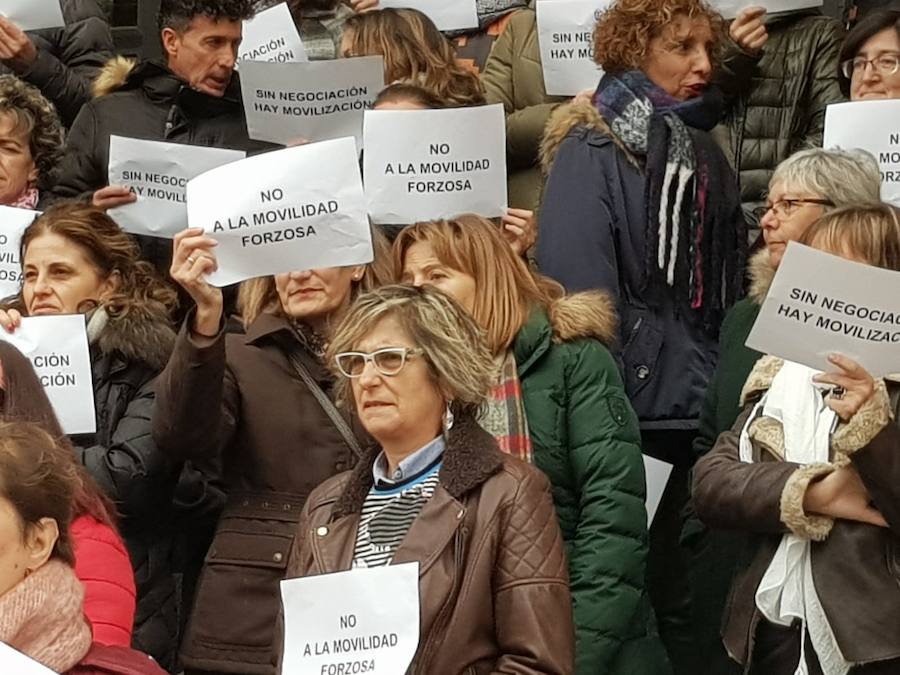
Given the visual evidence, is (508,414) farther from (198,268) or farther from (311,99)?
(311,99)

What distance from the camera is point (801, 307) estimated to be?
4.89 meters

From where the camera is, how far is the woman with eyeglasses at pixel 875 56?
23.3 ft

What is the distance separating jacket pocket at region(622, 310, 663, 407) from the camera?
6.60 m

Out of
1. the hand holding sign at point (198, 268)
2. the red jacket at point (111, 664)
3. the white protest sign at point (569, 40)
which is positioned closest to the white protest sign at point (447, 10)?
the white protest sign at point (569, 40)

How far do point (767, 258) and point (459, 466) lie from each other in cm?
162

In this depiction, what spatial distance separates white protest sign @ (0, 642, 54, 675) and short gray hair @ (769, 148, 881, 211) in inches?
118

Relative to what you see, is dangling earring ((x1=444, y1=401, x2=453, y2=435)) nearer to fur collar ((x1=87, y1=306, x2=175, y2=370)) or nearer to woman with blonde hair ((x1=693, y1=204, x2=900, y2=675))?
woman with blonde hair ((x1=693, y1=204, x2=900, y2=675))

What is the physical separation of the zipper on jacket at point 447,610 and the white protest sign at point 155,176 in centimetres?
234

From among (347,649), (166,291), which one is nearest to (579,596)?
(347,649)

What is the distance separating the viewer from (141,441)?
19.4ft

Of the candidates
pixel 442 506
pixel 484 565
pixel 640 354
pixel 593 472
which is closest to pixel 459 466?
pixel 442 506

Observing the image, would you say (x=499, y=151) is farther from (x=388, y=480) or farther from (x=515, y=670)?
(x=515, y=670)

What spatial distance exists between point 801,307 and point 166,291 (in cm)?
223

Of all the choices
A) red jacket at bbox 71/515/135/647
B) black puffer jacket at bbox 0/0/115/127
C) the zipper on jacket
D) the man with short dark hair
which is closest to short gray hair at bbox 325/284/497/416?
the zipper on jacket
